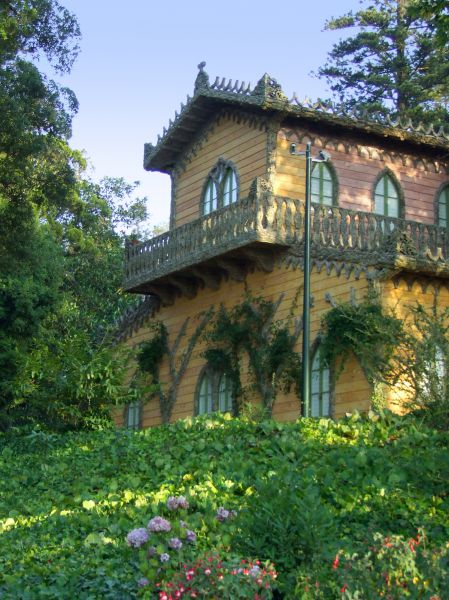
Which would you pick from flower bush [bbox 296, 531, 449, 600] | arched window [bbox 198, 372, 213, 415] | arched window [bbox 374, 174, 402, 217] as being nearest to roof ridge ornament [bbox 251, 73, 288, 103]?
arched window [bbox 374, 174, 402, 217]

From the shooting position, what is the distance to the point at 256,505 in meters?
10.2

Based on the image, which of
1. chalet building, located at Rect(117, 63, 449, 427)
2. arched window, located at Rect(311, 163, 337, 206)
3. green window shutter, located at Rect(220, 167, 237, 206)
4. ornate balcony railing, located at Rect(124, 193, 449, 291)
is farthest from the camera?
green window shutter, located at Rect(220, 167, 237, 206)

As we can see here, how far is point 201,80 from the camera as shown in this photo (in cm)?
2853

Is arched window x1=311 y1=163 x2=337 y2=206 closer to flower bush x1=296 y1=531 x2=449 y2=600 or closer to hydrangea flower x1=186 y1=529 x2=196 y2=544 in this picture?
hydrangea flower x1=186 y1=529 x2=196 y2=544

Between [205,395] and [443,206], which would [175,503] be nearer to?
[205,395]

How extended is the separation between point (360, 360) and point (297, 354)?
264 centimetres

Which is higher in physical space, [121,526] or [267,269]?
[267,269]

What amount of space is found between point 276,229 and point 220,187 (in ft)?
17.1

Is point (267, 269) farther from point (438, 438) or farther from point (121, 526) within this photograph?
point (121, 526)

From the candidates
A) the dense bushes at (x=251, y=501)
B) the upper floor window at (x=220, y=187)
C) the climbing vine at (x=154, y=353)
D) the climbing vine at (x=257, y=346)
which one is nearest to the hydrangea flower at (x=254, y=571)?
the dense bushes at (x=251, y=501)

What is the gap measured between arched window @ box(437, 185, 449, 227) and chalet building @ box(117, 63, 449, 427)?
32mm

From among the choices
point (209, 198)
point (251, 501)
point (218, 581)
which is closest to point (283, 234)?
point (209, 198)

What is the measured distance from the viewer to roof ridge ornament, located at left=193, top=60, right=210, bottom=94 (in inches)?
1117

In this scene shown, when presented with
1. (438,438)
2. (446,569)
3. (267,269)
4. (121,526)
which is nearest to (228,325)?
(267,269)
